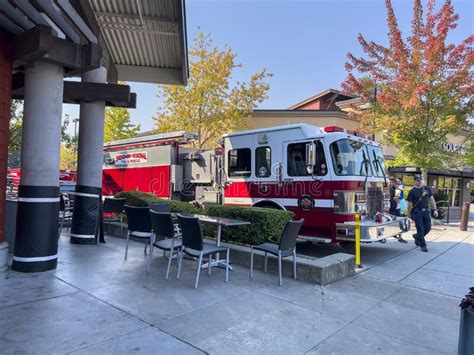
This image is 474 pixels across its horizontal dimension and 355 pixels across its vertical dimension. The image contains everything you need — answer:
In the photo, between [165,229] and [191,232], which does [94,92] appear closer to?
[165,229]

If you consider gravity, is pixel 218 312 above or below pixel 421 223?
below

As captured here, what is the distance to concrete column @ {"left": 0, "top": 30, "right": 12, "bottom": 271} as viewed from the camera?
546cm

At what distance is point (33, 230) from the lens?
548 centimetres

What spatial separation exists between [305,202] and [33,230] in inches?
198

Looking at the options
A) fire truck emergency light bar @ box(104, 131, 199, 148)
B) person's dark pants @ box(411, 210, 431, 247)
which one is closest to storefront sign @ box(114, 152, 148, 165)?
fire truck emergency light bar @ box(104, 131, 199, 148)

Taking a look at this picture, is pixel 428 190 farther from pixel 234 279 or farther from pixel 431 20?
pixel 431 20

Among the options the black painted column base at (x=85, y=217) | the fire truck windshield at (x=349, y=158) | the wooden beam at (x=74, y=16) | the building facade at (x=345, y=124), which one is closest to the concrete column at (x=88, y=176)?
the black painted column base at (x=85, y=217)

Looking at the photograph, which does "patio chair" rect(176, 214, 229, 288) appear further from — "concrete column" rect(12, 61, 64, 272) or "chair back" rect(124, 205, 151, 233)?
"concrete column" rect(12, 61, 64, 272)

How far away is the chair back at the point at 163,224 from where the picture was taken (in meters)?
5.61

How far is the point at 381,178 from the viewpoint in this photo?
850 centimetres

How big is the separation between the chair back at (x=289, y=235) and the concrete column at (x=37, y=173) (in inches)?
139

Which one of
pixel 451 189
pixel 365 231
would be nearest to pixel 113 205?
pixel 365 231

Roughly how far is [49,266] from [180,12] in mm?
5328

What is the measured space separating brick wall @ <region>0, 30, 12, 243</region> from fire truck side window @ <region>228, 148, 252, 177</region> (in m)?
5.02
